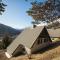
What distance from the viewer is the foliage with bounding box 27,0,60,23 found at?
124 feet

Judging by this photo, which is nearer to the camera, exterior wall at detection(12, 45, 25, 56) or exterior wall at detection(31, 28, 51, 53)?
exterior wall at detection(31, 28, 51, 53)

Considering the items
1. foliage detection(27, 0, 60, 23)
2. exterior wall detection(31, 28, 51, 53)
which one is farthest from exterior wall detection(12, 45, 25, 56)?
foliage detection(27, 0, 60, 23)

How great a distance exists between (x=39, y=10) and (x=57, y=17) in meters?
5.72

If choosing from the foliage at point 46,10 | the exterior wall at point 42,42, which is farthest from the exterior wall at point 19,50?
the foliage at point 46,10

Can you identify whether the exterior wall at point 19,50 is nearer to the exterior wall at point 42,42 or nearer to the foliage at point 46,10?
the exterior wall at point 42,42

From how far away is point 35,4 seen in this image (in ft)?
127

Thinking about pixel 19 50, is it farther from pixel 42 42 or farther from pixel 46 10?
pixel 46 10

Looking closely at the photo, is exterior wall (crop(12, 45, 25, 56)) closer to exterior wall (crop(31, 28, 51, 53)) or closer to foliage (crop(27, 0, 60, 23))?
exterior wall (crop(31, 28, 51, 53))

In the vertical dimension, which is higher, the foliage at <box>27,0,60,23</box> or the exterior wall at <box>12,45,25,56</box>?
the foliage at <box>27,0,60,23</box>

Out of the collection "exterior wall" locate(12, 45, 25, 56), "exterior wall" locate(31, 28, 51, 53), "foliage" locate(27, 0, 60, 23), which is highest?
"foliage" locate(27, 0, 60, 23)

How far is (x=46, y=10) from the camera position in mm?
40281

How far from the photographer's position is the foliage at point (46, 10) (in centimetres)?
3778

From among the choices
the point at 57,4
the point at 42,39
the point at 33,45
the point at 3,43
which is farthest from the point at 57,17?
the point at 3,43

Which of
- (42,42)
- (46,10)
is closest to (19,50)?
(42,42)
